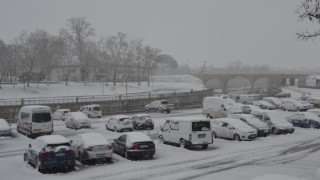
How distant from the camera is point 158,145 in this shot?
28344mm

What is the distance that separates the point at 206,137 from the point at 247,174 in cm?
742

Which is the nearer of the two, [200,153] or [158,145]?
[200,153]

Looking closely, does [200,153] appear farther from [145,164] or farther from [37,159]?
[37,159]

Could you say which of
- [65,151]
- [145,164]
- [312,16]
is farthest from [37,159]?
[312,16]

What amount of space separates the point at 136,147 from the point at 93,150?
2579 millimetres

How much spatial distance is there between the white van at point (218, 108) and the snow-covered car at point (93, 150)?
24.7 meters

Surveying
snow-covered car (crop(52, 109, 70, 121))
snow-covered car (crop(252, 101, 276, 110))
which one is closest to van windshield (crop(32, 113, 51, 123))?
snow-covered car (crop(52, 109, 70, 121))

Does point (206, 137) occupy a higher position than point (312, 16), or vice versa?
point (312, 16)


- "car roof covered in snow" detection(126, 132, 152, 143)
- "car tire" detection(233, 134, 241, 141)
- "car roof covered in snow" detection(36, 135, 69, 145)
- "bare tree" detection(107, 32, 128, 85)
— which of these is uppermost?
"bare tree" detection(107, 32, 128, 85)

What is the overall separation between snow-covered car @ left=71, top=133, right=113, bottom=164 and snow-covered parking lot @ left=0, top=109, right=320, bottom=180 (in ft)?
1.64

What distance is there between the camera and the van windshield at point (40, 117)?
31.8 meters

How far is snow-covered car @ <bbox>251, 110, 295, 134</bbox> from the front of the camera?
3500cm

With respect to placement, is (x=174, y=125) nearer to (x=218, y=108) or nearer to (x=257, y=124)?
(x=257, y=124)

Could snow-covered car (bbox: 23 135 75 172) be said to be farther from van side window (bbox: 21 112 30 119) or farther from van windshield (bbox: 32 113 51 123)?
van side window (bbox: 21 112 30 119)
